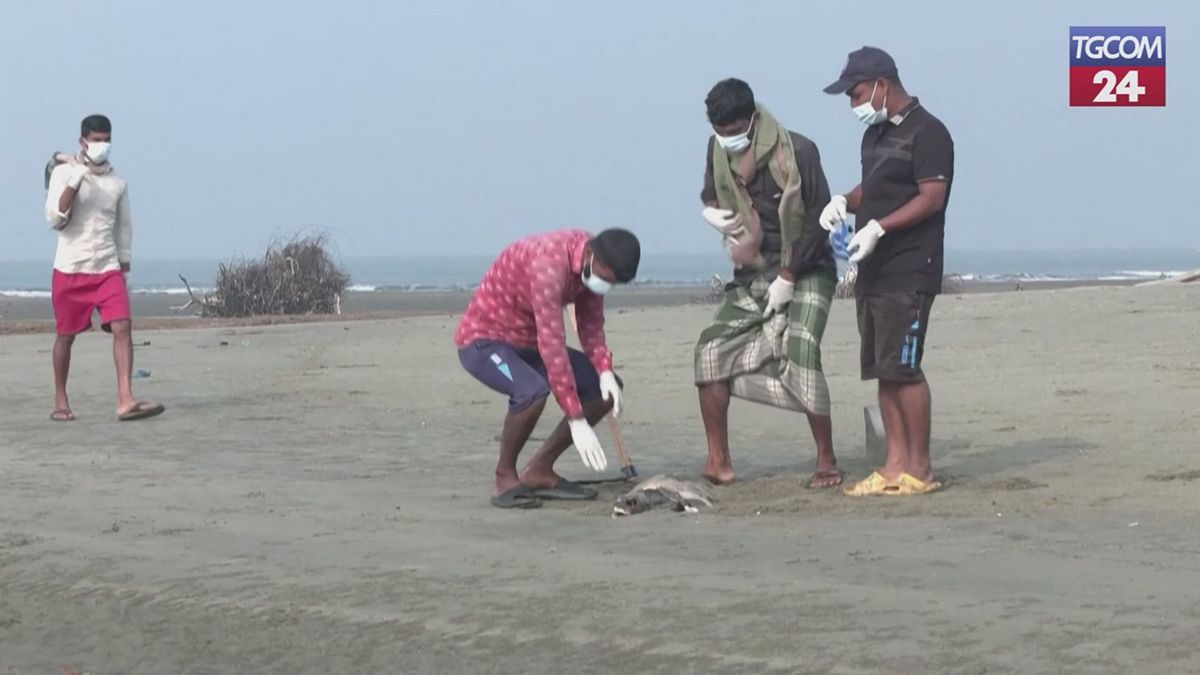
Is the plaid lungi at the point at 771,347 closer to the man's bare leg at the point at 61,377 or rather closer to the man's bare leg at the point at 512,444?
the man's bare leg at the point at 512,444

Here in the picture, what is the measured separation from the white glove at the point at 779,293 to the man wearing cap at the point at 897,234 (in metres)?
0.30

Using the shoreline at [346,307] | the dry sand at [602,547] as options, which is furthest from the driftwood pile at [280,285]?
the dry sand at [602,547]

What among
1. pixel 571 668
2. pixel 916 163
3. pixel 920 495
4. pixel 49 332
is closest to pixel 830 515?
pixel 920 495

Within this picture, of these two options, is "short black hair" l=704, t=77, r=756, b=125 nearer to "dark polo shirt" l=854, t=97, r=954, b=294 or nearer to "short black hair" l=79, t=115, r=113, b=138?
"dark polo shirt" l=854, t=97, r=954, b=294

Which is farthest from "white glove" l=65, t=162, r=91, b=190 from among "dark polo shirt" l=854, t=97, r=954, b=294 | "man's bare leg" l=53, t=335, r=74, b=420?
"dark polo shirt" l=854, t=97, r=954, b=294

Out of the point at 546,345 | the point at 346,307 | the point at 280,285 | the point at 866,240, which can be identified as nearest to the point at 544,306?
the point at 546,345

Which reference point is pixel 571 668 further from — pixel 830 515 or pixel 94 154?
pixel 94 154

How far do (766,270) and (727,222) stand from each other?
266 mm

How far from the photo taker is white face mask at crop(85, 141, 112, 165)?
10.9m

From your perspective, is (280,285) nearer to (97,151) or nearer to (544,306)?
(97,151)

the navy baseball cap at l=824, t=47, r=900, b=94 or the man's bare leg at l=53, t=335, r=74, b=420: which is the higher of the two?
the navy baseball cap at l=824, t=47, r=900, b=94

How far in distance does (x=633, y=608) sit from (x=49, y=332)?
16.2 metres

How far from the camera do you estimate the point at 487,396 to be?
12.0 metres

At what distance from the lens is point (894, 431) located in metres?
7.56
